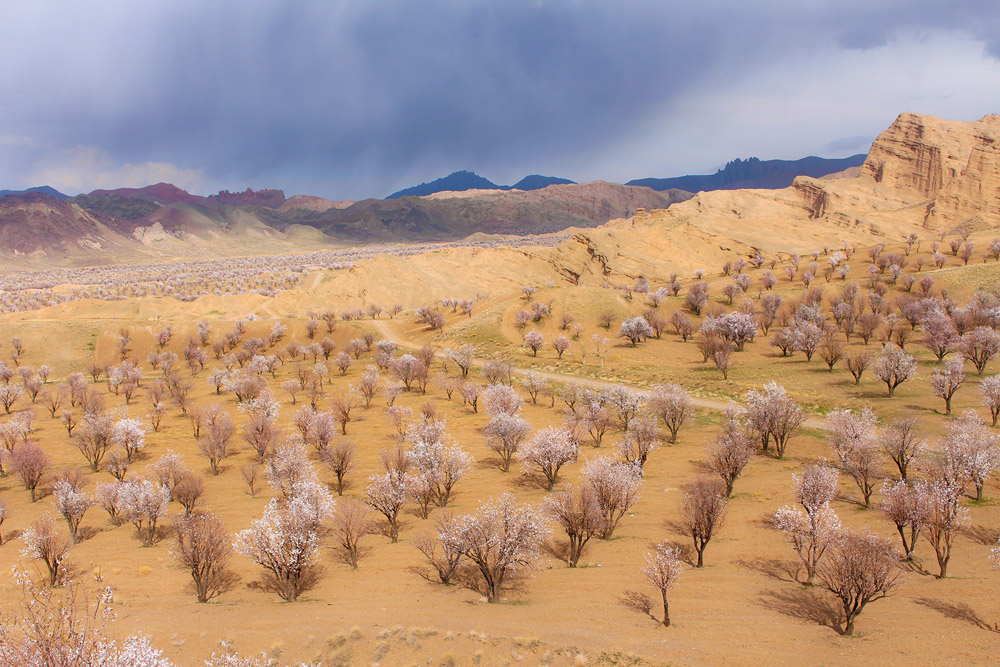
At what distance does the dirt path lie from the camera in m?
33.7

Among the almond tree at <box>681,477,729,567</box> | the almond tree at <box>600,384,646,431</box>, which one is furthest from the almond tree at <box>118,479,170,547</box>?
the almond tree at <box>600,384,646,431</box>

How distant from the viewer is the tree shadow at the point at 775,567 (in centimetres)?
1612

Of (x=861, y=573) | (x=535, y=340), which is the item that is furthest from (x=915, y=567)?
(x=535, y=340)

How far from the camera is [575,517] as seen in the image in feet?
59.0

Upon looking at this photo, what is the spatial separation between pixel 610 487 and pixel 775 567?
615 cm

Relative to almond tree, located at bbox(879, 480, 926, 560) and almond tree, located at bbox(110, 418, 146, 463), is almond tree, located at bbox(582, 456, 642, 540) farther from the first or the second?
almond tree, located at bbox(110, 418, 146, 463)

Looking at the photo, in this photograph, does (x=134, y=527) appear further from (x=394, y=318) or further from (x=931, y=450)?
(x=394, y=318)

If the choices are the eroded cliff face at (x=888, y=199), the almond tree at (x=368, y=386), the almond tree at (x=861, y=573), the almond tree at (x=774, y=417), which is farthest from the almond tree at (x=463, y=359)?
the eroded cliff face at (x=888, y=199)

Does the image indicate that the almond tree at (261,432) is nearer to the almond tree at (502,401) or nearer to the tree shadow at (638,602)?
the almond tree at (502,401)

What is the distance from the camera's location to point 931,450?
25.7 metres

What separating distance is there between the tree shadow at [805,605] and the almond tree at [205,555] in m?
17.6

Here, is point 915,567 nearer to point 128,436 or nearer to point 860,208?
point 128,436

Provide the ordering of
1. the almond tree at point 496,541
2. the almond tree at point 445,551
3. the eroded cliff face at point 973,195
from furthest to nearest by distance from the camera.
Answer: the eroded cliff face at point 973,195
the almond tree at point 445,551
the almond tree at point 496,541

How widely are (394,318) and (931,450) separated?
71.5 meters
